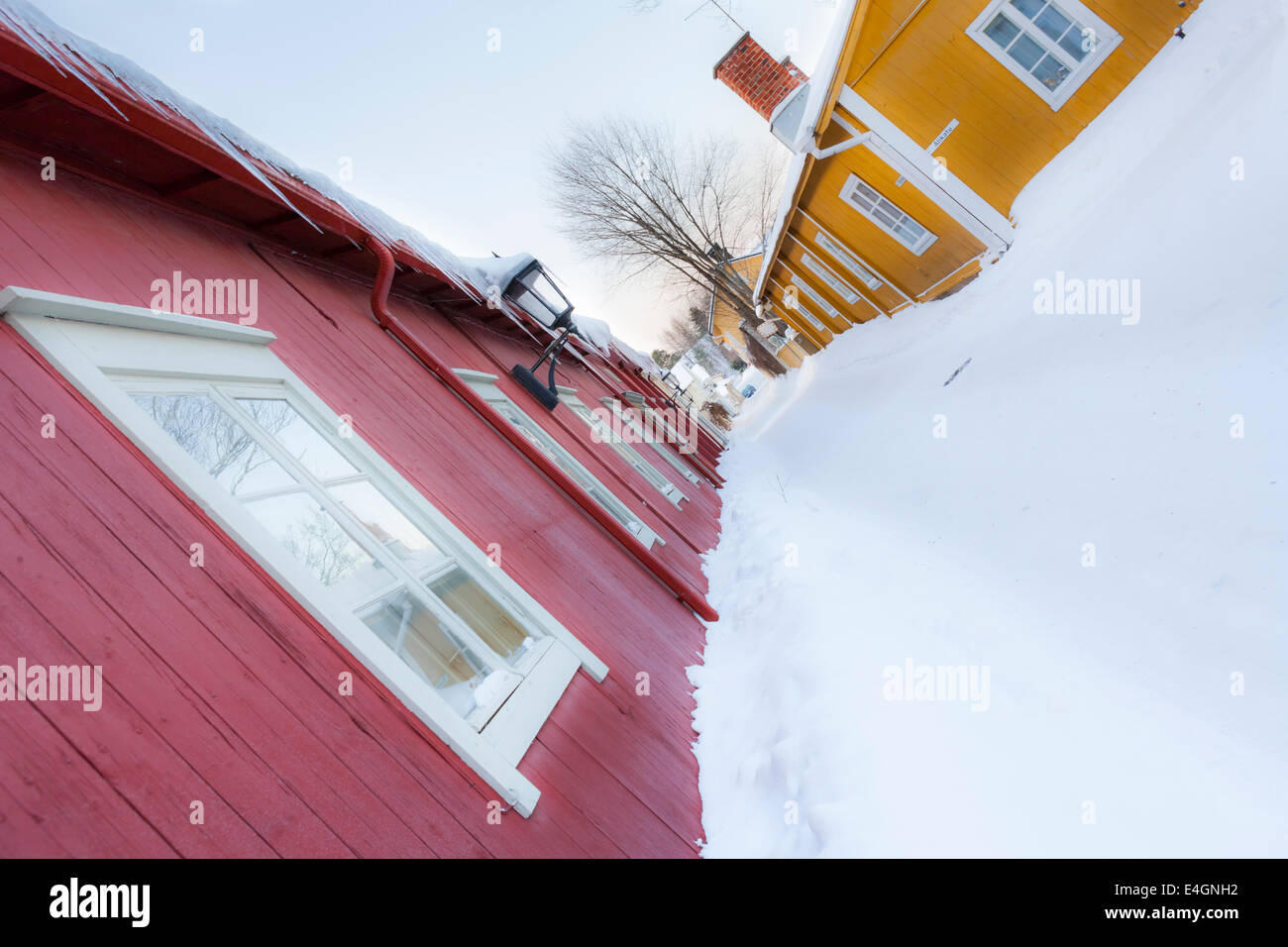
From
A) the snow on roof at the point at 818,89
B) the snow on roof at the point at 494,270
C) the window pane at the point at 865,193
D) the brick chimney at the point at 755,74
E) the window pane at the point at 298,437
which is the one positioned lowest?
the window pane at the point at 865,193

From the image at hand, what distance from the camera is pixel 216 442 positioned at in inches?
88.3

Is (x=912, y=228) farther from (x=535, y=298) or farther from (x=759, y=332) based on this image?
(x=759, y=332)

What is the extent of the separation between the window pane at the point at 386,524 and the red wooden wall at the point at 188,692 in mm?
336

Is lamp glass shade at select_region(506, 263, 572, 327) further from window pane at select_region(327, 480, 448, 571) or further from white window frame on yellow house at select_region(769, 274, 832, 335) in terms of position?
white window frame on yellow house at select_region(769, 274, 832, 335)

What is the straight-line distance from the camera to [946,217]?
28.3 feet

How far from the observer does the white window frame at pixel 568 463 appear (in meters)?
5.68

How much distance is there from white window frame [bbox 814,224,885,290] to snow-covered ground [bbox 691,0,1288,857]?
5.43 meters

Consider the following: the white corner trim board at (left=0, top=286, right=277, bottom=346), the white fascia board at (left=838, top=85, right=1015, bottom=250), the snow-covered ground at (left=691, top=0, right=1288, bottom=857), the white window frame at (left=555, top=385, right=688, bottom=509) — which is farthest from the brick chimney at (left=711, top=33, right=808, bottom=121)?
the white corner trim board at (left=0, top=286, right=277, bottom=346)

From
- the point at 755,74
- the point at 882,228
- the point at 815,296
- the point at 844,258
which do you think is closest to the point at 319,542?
the point at 882,228

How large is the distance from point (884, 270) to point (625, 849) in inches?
457

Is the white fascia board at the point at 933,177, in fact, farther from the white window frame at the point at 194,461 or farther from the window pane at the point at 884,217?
the white window frame at the point at 194,461

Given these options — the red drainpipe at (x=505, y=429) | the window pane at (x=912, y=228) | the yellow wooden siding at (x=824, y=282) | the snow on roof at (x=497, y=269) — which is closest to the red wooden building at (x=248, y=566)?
the red drainpipe at (x=505, y=429)
